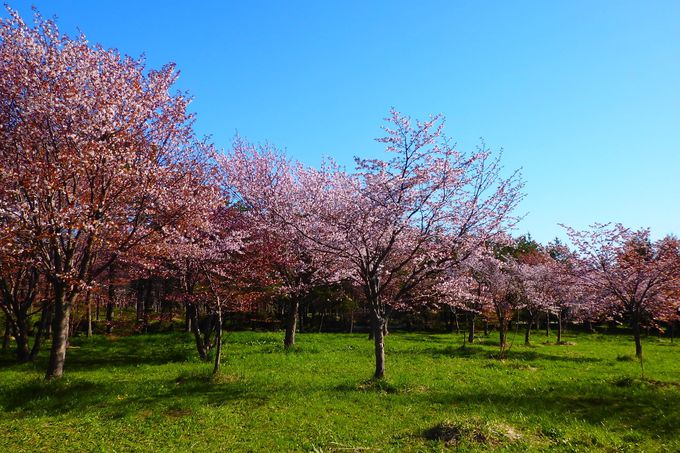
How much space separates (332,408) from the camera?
1027 centimetres

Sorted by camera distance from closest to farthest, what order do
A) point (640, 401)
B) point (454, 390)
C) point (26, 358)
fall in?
point (640, 401)
point (454, 390)
point (26, 358)

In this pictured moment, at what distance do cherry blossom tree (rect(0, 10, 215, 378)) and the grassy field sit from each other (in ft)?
11.6

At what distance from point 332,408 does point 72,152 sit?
10.8 m

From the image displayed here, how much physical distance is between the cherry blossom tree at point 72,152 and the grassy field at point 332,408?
11.6ft

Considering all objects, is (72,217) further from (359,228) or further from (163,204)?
(359,228)

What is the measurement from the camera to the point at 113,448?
7.73 m

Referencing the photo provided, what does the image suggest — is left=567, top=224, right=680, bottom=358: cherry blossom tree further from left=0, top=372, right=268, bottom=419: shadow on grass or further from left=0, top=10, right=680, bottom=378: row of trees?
left=0, top=372, right=268, bottom=419: shadow on grass

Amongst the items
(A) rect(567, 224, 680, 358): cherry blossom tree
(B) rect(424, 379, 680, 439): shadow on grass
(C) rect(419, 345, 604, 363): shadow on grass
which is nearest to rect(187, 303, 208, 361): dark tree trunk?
(B) rect(424, 379, 680, 439): shadow on grass

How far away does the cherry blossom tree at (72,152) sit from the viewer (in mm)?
11703

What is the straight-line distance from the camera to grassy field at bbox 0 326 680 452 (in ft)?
26.2

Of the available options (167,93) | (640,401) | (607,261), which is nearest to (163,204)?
(167,93)

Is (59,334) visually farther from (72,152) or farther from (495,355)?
(495,355)

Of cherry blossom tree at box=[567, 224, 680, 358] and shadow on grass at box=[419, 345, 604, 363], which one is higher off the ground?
cherry blossom tree at box=[567, 224, 680, 358]

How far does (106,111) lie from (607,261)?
27.6 metres
